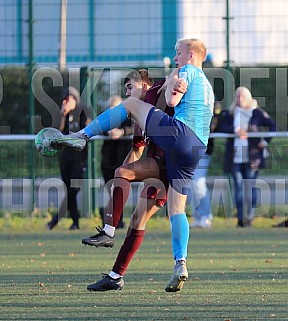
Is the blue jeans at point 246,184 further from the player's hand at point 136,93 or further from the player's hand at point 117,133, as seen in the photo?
the player's hand at point 136,93

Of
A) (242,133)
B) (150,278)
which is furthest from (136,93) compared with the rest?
(242,133)

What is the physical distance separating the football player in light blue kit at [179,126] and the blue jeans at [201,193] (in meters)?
6.85

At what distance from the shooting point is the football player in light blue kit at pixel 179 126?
7.60 metres

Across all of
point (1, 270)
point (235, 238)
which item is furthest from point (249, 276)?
point (235, 238)

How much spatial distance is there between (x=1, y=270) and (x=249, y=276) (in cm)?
223

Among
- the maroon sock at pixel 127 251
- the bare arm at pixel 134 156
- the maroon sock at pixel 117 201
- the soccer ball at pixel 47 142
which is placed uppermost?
the soccer ball at pixel 47 142

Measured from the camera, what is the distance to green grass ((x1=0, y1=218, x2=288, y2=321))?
6879mm

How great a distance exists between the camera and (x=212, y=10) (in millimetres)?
15742

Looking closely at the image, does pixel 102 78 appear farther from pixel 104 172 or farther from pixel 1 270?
pixel 1 270

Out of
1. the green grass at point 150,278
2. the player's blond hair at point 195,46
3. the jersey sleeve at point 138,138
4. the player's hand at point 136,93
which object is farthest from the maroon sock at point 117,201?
the player's blond hair at point 195,46

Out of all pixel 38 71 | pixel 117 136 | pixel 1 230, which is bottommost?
pixel 1 230

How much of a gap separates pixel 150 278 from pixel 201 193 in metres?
6.08

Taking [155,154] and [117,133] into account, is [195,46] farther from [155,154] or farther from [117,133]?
[117,133]

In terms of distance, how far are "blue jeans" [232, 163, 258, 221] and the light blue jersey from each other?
23.7 feet
